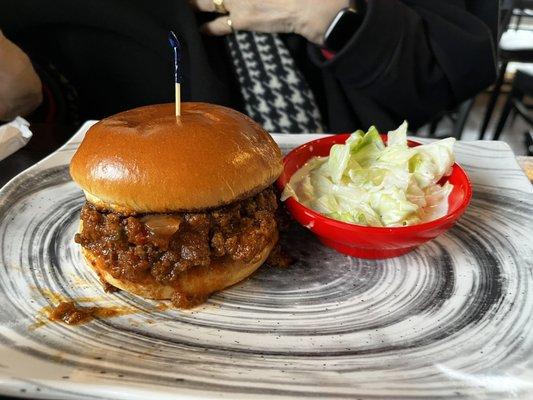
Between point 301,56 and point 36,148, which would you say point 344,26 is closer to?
point 301,56

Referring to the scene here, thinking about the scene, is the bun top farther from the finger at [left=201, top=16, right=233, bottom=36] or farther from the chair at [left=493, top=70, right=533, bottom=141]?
the chair at [left=493, top=70, right=533, bottom=141]

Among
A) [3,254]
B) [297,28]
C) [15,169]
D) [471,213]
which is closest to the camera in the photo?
[3,254]

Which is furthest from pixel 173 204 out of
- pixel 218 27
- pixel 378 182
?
pixel 218 27

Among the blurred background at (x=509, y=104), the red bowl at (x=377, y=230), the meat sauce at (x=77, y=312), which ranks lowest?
the blurred background at (x=509, y=104)

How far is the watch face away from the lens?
1.78 m

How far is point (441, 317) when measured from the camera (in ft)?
3.68

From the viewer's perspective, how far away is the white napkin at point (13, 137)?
1.73 metres

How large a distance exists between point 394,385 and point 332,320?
23 cm

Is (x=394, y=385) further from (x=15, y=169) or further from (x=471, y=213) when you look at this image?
(x=15, y=169)

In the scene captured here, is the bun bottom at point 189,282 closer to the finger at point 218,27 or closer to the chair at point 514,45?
the finger at point 218,27

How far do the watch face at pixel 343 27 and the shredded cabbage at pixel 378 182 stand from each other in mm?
492

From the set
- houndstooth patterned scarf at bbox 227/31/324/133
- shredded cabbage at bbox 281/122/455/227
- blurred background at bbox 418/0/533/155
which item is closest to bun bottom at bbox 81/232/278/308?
shredded cabbage at bbox 281/122/455/227

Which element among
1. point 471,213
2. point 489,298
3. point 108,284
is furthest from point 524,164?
point 108,284

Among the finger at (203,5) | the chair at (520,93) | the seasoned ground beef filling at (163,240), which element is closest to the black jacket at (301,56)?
the finger at (203,5)
